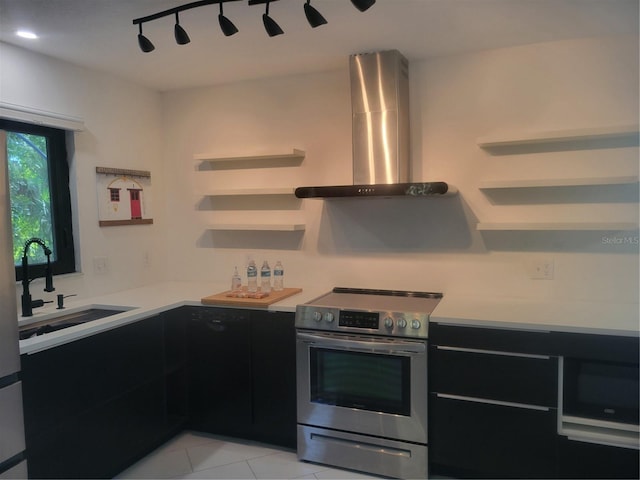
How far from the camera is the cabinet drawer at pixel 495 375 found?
2.27 m

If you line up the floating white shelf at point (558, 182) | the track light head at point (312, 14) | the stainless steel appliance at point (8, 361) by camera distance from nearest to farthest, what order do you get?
the stainless steel appliance at point (8, 361) → the track light head at point (312, 14) → the floating white shelf at point (558, 182)

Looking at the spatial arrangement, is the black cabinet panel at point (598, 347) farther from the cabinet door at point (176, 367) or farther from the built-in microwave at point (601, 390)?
the cabinet door at point (176, 367)

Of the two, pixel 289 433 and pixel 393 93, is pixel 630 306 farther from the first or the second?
pixel 289 433

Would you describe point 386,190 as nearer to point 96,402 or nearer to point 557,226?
point 557,226

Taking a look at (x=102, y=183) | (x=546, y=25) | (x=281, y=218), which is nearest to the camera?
(x=546, y=25)

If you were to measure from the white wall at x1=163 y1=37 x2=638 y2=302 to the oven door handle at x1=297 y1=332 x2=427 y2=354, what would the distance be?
0.69m

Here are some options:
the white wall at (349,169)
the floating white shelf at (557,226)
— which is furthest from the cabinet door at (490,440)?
the floating white shelf at (557,226)

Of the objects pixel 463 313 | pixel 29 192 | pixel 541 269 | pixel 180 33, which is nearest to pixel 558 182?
pixel 541 269

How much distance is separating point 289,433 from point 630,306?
2.00 m

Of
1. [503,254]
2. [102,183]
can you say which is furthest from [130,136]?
[503,254]

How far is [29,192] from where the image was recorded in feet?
9.25

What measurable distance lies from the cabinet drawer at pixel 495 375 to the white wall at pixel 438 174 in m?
0.65

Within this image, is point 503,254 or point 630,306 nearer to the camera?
point 630,306

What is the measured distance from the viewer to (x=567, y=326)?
221 cm
